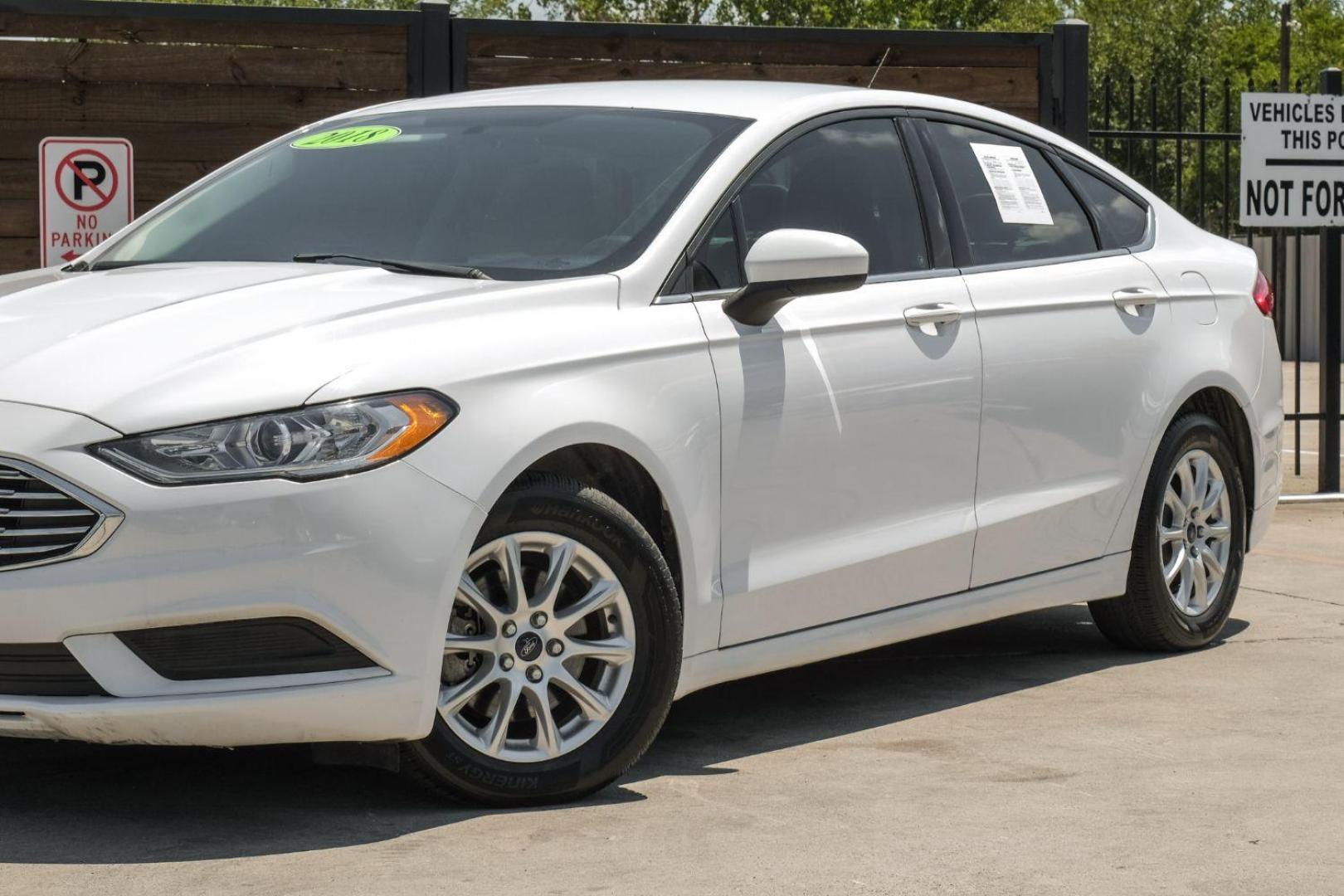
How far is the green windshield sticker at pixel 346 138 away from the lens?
574 centimetres

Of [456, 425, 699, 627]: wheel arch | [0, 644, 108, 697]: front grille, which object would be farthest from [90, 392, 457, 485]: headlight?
[0, 644, 108, 697]: front grille

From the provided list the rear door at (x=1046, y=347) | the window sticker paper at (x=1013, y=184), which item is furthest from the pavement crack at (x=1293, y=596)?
the window sticker paper at (x=1013, y=184)

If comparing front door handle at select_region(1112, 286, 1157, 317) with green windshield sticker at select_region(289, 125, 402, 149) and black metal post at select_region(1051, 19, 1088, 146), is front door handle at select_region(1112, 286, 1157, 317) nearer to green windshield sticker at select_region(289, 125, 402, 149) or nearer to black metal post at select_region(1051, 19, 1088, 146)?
green windshield sticker at select_region(289, 125, 402, 149)

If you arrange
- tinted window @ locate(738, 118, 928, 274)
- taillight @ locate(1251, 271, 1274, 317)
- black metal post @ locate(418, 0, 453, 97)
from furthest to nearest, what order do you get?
black metal post @ locate(418, 0, 453, 97) → taillight @ locate(1251, 271, 1274, 317) → tinted window @ locate(738, 118, 928, 274)

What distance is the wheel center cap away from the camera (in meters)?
4.55

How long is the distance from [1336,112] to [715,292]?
707 centimetres

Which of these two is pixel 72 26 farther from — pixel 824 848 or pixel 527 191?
pixel 824 848

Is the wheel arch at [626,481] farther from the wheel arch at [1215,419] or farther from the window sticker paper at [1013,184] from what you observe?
the wheel arch at [1215,419]

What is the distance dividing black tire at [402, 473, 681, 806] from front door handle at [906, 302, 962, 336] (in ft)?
3.89

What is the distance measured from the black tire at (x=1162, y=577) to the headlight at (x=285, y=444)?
118 inches

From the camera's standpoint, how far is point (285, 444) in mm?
4121

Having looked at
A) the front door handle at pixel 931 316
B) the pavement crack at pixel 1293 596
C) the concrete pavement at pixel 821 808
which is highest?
the front door handle at pixel 931 316

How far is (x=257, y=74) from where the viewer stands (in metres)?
9.36

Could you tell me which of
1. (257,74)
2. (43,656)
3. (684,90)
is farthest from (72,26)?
(43,656)
